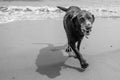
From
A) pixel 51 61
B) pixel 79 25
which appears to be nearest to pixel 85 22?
pixel 79 25

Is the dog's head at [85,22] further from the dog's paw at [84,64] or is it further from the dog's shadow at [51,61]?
the dog's shadow at [51,61]

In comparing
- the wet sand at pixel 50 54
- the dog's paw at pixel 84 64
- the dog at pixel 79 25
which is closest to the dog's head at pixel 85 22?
the dog at pixel 79 25

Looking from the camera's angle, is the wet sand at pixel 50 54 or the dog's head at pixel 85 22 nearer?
the dog's head at pixel 85 22

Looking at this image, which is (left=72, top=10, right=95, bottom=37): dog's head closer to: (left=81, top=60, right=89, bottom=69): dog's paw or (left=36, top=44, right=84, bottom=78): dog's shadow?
(left=81, top=60, right=89, bottom=69): dog's paw

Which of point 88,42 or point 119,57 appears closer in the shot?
point 119,57

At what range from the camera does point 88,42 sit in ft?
16.5

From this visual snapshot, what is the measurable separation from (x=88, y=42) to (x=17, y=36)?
2.10 metres

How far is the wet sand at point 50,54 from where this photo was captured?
346cm

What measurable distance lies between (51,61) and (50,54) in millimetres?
353

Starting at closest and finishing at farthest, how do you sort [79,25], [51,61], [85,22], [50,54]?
1. [85,22]
2. [79,25]
3. [51,61]
4. [50,54]

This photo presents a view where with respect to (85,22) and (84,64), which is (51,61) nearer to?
(84,64)

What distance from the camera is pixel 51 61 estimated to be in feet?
12.7

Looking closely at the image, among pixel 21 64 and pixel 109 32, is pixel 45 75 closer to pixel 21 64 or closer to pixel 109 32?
pixel 21 64

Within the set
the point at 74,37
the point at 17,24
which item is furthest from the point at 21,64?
the point at 17,24
